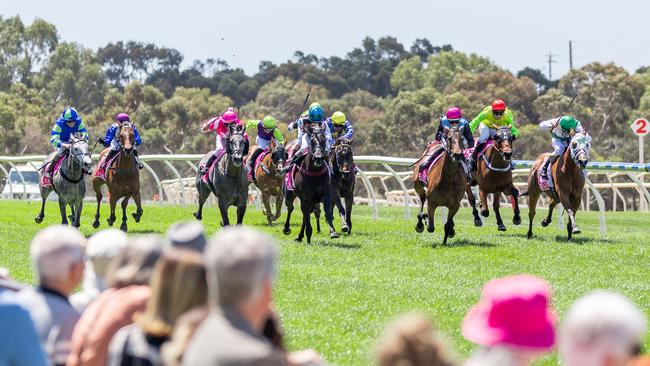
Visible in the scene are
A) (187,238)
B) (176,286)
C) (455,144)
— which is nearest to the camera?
(176,286)

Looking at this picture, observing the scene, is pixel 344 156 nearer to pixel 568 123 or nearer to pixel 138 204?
pixel 568 123

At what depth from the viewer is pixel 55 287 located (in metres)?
5.44

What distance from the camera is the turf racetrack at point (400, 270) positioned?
33.2 ft

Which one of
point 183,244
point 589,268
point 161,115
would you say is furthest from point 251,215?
point 161,115

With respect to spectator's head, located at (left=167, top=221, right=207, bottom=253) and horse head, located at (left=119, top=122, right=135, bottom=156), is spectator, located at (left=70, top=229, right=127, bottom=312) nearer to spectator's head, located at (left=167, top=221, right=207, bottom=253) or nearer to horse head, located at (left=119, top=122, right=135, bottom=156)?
spectator's head, located at (left=167, top=221, right=207, bottom=253)

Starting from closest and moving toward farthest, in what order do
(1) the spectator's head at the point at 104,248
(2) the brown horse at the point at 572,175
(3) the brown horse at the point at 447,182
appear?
(1) the spectator's head at the point at 104,248 < (3) the brown horse at the point at 447,182 < (2) the brown horse at the point at 572,175

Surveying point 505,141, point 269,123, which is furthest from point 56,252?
point 269,123

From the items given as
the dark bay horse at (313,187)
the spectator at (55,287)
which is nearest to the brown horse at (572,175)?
the dark bay horse at (313,187)

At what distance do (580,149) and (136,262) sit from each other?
13365 mm

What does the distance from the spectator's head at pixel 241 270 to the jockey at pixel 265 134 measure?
58.4 feet

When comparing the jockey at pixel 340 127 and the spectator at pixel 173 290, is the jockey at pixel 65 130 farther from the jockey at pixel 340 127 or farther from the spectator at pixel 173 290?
the spectator at pixel 173 290

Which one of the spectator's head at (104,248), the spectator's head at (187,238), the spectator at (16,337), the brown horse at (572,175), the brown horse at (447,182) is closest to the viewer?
the spectator at (16,337)

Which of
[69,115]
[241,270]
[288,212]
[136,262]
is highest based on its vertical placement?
[69,115]

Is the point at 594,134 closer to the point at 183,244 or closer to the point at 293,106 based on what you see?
the point at 293,106
